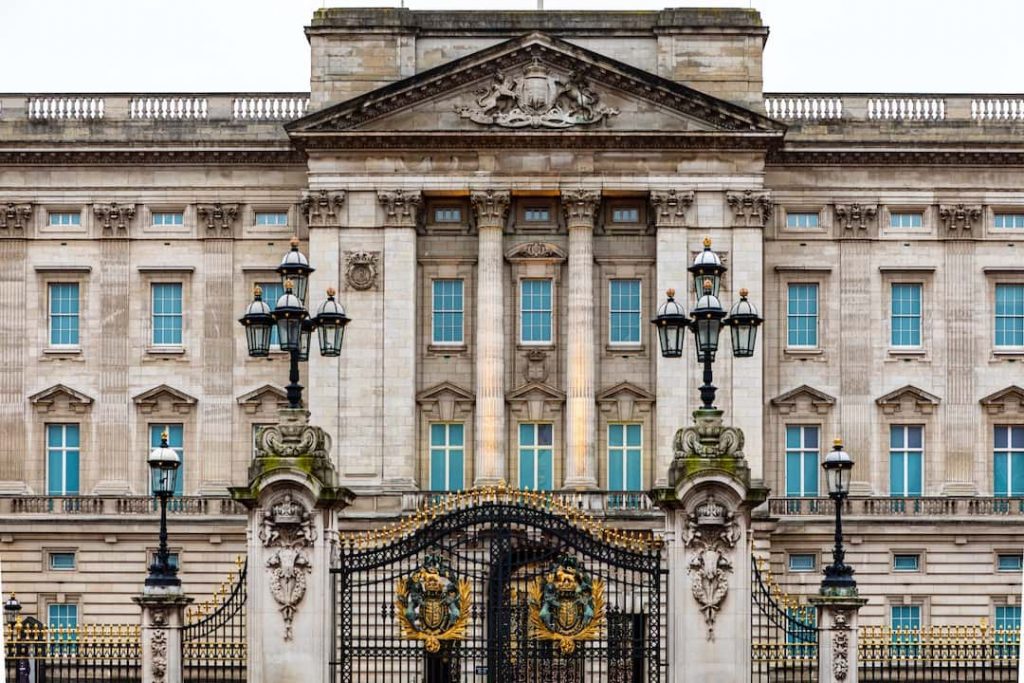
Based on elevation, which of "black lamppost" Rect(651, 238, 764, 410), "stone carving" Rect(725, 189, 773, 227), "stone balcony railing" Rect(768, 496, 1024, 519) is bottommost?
"stone balcony railing" Rect(768, 496, 1024, 519)

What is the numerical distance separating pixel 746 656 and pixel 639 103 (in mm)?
32359

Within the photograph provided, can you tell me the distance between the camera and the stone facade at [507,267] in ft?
240

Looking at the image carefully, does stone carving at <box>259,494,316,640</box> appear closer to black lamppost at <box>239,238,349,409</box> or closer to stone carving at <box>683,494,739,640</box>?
black lamppost at <box>239,238,349,409</box>

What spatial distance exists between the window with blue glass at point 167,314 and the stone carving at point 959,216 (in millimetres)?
23719

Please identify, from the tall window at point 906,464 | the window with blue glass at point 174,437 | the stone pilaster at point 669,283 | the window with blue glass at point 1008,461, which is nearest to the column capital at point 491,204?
the stone pilaster at point 669,283

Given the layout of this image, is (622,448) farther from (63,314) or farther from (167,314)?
(63,314)

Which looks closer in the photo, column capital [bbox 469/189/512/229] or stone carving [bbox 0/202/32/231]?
column capital [bbox 469/189/512/229]

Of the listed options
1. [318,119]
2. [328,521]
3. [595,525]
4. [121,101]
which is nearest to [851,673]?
[595,525]

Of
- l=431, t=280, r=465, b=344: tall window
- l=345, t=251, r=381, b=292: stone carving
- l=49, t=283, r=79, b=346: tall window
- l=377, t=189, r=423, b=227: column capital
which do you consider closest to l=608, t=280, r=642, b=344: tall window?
l=431, t=280, r=465, b=344: tall window

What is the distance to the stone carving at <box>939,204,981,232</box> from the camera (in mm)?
75812

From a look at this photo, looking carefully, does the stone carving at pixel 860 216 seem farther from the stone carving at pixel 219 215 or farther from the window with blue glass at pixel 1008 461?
the stone carving at pixel 219 215

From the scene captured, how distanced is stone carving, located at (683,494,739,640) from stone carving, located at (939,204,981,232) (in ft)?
113

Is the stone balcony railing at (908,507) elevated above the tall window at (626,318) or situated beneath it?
situated beneath

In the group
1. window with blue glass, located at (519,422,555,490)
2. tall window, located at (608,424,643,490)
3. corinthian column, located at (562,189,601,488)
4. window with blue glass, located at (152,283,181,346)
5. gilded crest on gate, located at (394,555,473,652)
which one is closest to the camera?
gilded crest on gate, located at (394,555,473,652)
